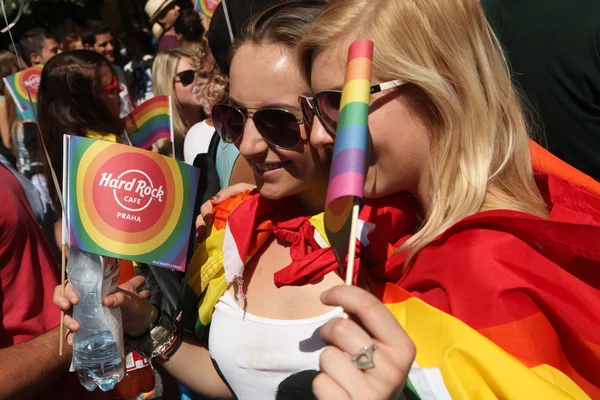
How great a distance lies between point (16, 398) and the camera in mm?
1596

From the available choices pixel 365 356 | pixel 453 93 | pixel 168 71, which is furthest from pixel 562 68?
pixel 168 71

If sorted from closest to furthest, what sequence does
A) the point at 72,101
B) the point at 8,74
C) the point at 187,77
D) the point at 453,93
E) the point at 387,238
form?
the point at 453,93
the point at 387,238
the point at 72,101
the point at 187,77
the point at 8,74

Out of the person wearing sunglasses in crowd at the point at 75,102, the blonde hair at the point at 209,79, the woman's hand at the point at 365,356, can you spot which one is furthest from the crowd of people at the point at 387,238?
the person wearing sunglasses in crowd at the point at 75,102

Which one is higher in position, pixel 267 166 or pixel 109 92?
pixel 267 166

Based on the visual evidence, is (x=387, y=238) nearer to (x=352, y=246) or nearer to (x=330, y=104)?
(x=330, y=104)

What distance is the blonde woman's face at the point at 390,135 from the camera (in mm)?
1282

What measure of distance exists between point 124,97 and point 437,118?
424cm

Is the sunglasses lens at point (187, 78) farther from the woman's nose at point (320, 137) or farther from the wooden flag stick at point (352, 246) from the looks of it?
the wooden flag stick at point (352, 246)

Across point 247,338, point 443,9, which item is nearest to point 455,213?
point 443,9

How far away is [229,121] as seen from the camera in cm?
171

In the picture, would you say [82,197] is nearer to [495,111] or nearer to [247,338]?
[247,338]

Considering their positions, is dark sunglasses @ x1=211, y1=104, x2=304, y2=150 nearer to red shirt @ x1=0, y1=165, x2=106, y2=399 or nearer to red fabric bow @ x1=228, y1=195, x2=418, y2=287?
red fabric bow @ x1=228, y1=195, x2=418, y2=287

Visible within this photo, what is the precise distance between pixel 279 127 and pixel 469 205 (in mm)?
551

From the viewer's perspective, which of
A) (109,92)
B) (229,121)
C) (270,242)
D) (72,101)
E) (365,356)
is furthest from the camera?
(109,92)
